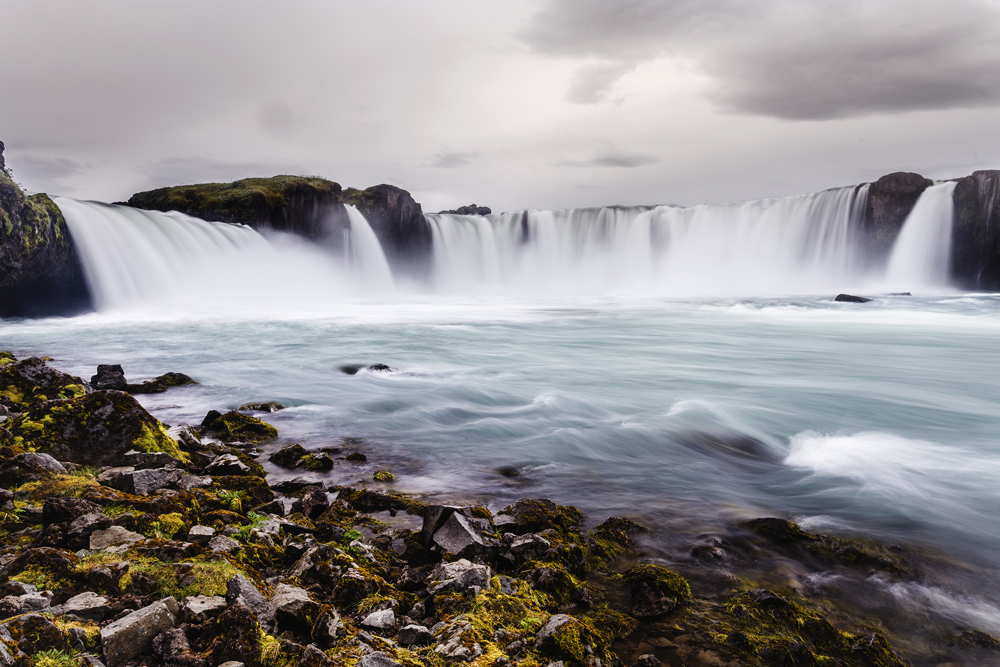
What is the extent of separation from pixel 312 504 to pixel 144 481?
136 centimetres

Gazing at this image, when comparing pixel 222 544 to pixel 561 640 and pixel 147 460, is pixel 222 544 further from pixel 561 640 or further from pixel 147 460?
pixel 561 640

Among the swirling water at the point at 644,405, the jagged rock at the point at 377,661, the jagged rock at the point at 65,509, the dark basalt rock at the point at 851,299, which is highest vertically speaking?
the jagged rock at the point at 65,509

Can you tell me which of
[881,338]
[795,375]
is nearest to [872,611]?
[795,375]

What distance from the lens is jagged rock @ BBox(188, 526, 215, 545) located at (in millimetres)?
3685

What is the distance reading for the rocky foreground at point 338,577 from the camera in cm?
271

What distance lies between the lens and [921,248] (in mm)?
45938

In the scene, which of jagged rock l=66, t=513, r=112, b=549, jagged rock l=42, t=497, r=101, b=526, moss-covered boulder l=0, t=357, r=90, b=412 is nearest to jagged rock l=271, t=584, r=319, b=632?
jagged rock l=66, t=513, r=112, b=549

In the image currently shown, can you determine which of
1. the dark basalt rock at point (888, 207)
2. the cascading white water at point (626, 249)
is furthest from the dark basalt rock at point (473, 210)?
the dark basalt rock at point (888, 207)

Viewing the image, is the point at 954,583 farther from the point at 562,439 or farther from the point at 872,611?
the point at 562,439

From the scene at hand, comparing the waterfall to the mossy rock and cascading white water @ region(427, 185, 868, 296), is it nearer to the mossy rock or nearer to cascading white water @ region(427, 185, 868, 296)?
cascading white water @ region(427, 185, 868, 296)

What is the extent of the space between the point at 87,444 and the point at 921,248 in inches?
2238

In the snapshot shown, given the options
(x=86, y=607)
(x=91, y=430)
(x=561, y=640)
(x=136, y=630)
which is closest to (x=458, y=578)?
(x=561, y=640)

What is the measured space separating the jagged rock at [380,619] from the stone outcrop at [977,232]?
2151 inches

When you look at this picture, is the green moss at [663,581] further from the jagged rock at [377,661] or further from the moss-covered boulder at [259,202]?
the moss-covered boulder at [259,202]
